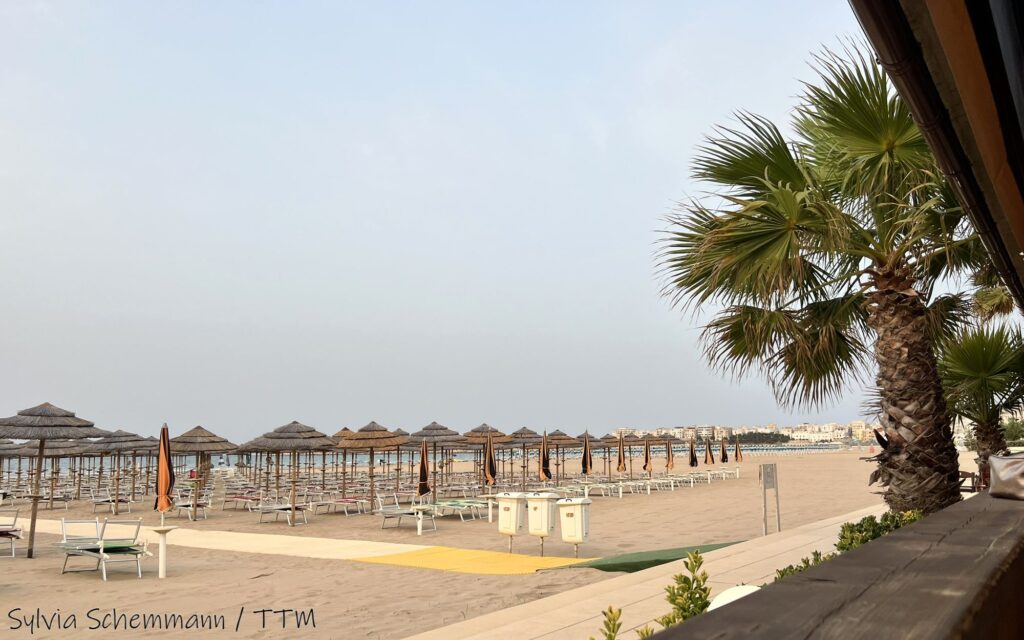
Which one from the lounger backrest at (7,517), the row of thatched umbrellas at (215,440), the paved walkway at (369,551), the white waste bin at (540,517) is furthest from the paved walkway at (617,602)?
the lounger backrest at (7,517)

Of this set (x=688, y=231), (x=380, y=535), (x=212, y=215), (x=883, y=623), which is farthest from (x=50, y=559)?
(x=212, y=215)

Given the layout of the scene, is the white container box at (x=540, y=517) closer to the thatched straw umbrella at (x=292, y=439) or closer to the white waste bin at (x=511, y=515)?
the white waste bin at (x=511, y=515)

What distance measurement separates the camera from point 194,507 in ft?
56.7

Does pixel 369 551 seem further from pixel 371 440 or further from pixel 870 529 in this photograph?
pixel 371 440

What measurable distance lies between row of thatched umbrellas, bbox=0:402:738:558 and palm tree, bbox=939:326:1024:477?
415 inches

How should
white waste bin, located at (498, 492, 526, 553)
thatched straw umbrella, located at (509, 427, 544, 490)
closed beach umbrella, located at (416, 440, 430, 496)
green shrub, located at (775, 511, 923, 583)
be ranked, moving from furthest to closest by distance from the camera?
1. thatched straw umbrella, located at (509, 427, 544, 490)
2. closed beach umbrella, located at (416, 440, 430, 496)
3. white waste bin, located at (498, 492, 526, 553)
4. green shrub, located at (775, 511, 923, 583)

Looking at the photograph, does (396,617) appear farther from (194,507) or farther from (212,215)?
(212,215)

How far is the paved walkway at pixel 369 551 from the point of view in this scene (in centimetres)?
951

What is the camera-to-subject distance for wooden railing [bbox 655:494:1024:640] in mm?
861

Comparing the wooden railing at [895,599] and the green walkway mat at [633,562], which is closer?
the wooden railing at [895,599]

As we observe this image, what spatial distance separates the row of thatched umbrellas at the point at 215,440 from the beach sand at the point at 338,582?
2.01 meters

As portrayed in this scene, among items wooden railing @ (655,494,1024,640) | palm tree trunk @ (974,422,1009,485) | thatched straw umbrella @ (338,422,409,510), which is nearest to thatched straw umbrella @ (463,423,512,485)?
thatched straw umbrella @ (338,422,409,510)

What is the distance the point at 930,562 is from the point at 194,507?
18.6 metres

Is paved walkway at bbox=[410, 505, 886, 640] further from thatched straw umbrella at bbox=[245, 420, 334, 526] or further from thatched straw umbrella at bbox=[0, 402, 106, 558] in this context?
thatched straw umbrella at bbox=[245, 420, 334, 526]
